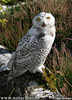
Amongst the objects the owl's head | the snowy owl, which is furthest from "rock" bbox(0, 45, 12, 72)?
the owl's head

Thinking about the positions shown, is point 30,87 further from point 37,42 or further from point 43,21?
point 43,21

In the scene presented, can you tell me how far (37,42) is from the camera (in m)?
2.24

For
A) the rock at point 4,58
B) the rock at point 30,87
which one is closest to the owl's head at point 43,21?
the rock at point 30,87

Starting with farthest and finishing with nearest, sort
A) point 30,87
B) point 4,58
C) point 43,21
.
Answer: point 4,58 → point 30,87 → point 43,21

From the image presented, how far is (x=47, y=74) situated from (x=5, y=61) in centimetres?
85

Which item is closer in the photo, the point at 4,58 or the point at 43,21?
the point at 43,21

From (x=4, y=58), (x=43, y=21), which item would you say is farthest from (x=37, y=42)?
(x=4, y=58)

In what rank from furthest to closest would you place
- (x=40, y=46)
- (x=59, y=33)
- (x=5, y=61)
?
1. (x=59, y=33)
2. (x=5, y=61)
3. (x=40, y=46)

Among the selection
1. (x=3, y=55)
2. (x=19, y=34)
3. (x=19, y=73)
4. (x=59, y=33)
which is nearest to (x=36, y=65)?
(x=19, y=73)

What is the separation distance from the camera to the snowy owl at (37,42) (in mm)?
2193

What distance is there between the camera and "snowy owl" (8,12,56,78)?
7.20 ft

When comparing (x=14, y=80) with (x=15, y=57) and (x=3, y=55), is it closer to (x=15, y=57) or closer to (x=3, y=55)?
(x=15, y=57)

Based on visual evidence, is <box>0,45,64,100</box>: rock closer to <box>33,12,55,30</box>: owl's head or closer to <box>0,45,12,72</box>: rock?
<box>0,45,12,72</box>: rock

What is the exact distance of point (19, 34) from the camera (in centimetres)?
371
